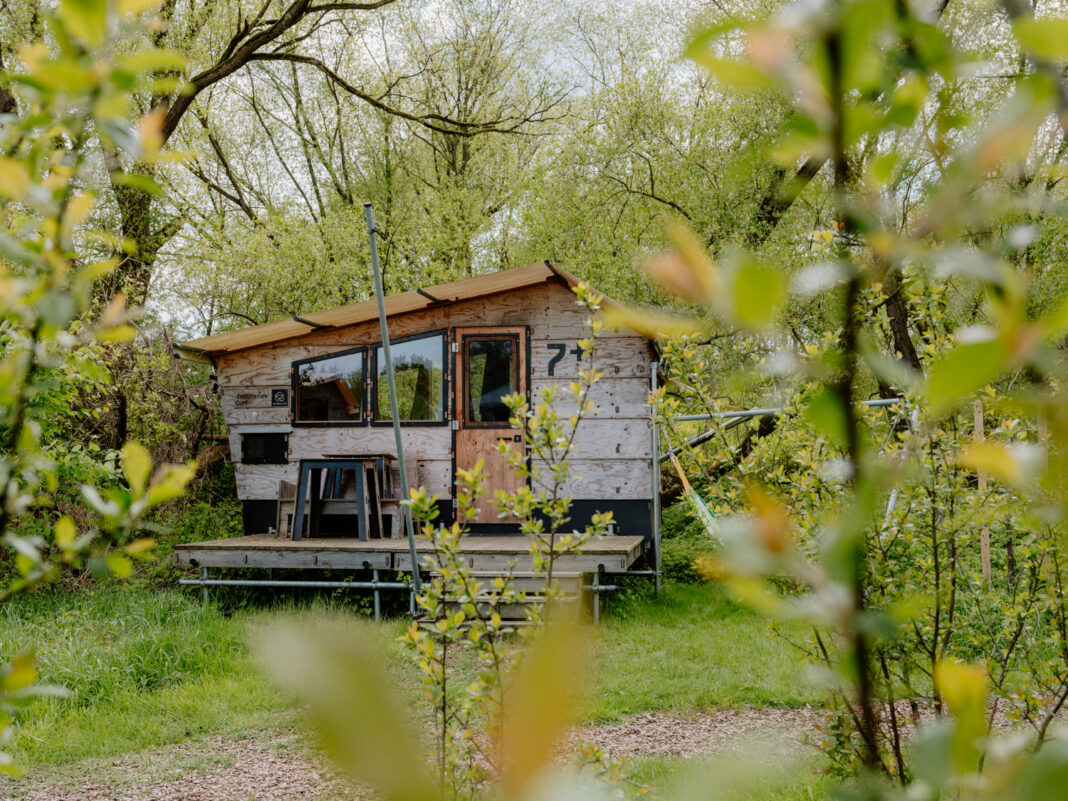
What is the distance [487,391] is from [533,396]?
0.50 metres

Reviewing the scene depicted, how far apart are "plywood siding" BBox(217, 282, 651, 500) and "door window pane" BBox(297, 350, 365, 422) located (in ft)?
0.39

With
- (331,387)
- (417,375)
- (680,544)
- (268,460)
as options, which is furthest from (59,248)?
(680,544)

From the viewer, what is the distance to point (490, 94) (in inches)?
643

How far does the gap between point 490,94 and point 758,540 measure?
17.3 m

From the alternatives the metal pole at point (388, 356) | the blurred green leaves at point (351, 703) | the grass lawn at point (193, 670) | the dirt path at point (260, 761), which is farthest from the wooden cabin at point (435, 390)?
the blurred green leaves at point (351, 703)

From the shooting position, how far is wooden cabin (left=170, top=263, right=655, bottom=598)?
8.21 meters

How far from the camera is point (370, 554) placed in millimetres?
7309

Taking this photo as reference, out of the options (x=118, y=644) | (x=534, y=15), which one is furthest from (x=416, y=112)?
(x=118, y=644)

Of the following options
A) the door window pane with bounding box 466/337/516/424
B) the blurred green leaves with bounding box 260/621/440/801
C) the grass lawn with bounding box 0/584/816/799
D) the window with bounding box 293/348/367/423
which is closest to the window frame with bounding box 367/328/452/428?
the window with bounding box 293/348/367/423

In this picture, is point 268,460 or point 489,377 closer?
point 489,377

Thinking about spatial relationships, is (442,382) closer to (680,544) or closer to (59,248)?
(680,544)

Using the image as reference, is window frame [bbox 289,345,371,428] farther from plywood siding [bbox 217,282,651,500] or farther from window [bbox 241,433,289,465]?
window [bbox 241,433,289,465]

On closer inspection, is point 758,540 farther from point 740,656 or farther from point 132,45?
point 132,45

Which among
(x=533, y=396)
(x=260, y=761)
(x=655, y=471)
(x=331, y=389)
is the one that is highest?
(x=331, y=389)
